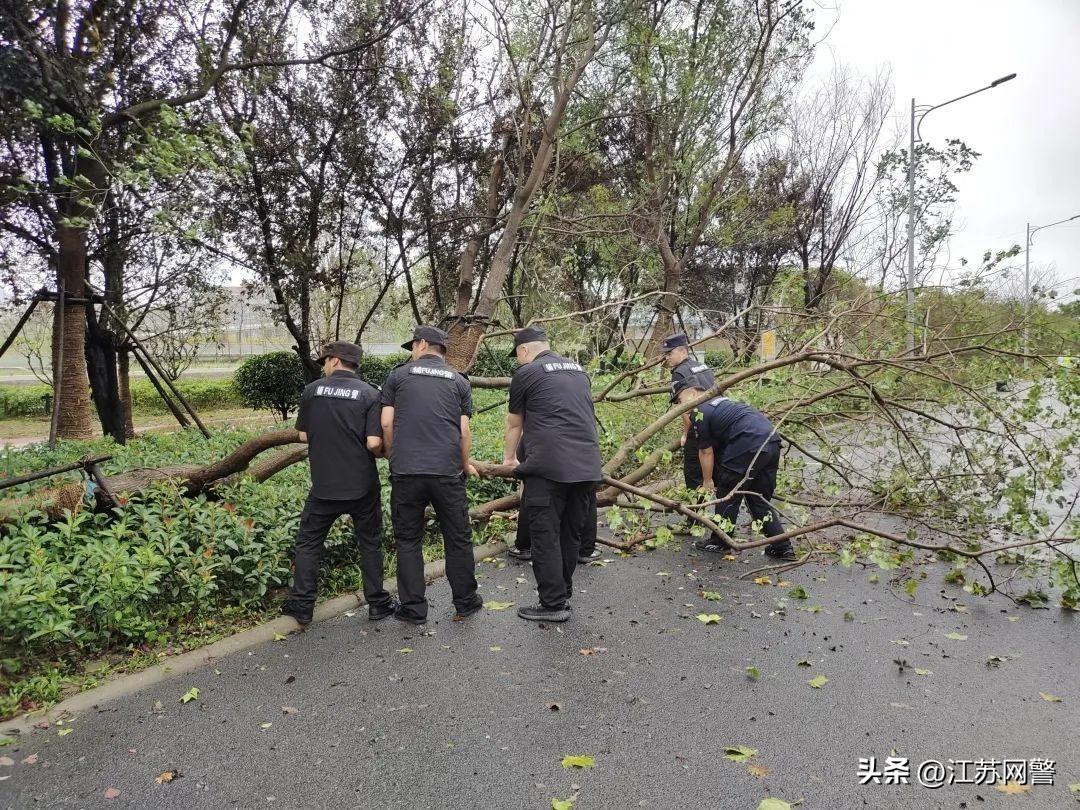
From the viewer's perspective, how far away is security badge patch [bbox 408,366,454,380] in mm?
4277

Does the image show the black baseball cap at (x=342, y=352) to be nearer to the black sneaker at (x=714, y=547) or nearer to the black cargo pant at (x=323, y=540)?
the black cargo pant at (x=323, y=540)

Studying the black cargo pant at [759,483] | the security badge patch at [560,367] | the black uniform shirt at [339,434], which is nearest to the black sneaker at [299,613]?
the black uniform shirt at [339,434]

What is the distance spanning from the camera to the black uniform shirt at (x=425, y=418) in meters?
4.16

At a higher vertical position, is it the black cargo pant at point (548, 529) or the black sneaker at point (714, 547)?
the black cargo pant at point (548, 529)

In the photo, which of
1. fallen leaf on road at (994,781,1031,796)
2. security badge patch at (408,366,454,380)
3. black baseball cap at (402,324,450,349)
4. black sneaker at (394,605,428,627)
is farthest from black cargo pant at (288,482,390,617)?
fallen leaf on road at (994,781,1031,796)

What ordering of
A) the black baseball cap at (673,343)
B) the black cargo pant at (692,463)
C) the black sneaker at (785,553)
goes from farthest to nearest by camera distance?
the black cargo pant at (692,463) → the black baseball cap at (673,343) → the black sneaker at (785,553)

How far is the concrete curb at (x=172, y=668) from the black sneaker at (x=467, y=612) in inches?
26.2

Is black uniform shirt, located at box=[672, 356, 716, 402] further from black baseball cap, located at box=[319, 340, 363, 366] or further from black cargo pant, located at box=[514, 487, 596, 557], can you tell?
black baseball cap, located at box=[319, 340, 363, 366]

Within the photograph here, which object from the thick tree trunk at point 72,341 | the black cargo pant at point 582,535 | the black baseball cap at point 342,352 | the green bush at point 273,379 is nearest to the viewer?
the black baseball cap at point 342,352

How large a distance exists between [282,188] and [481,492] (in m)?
8.81

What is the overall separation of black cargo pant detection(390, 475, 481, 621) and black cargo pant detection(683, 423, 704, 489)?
2.90 metres

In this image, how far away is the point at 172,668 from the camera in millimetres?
3506

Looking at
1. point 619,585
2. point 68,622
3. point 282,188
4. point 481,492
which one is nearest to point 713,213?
point 282,188

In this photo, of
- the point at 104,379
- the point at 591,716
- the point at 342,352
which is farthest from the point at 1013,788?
the point at 104,379
